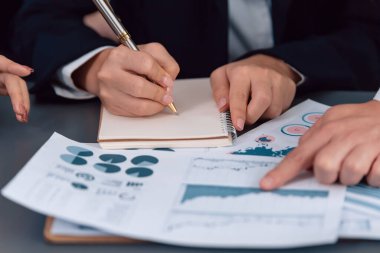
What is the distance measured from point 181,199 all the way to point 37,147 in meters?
0.30

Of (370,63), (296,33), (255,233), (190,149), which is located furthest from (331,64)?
(255,233)

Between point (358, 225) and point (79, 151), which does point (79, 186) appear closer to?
point (79, 151)

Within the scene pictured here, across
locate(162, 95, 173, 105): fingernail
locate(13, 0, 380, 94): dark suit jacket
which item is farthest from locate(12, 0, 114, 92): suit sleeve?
locate(162, 95, 173, 105): fingernail

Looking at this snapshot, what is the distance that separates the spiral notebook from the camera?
30.6 inches

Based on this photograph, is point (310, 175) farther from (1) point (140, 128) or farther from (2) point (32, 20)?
(2) point (32, 20)

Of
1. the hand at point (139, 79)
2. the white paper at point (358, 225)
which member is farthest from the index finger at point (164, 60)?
the white paper at point (358, 225)

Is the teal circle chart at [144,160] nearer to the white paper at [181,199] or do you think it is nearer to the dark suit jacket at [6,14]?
the white paper at [181,199]

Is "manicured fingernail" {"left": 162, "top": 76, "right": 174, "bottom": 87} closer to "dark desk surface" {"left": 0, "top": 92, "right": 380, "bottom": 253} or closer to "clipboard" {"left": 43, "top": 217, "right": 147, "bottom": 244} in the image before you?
"dark desk surface" {"left": 0, "top": 92, "right": 380, "bottom": 253}

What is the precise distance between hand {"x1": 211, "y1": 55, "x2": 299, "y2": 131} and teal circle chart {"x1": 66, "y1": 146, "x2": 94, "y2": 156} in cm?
21

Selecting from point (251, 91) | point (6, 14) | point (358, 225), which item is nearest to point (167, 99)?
point (251, 91)

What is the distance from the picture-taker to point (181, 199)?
64cm

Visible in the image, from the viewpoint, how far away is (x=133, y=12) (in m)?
1.30

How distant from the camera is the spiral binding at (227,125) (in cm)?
81

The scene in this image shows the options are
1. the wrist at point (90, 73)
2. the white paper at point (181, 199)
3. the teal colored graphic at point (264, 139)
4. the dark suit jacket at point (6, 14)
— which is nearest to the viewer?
the white paper at point (181, 199)
